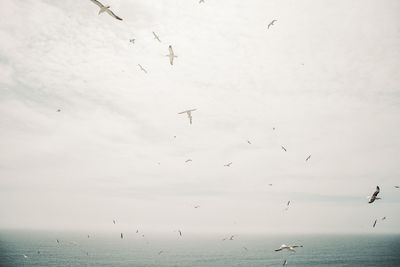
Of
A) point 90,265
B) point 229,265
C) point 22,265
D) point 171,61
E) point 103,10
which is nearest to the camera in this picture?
point 103,10

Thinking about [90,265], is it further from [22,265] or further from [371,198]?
[371,198]

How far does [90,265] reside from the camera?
436 ft

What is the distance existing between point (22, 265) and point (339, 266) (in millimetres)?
159644

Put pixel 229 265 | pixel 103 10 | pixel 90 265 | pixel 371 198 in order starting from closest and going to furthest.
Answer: pixel 103 10 → pixel 371 198 → pixel 90 265 → pixel 229 265

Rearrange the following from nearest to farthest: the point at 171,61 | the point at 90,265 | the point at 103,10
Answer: the point at 103,10
the point at 171,61
the point at 90,265

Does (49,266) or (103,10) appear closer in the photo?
(103,10)

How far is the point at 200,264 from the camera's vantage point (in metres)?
149

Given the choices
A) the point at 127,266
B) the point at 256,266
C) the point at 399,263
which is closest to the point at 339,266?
the point at 399,263

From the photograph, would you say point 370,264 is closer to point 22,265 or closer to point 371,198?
point 371,198

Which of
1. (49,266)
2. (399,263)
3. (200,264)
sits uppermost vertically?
(49,266)

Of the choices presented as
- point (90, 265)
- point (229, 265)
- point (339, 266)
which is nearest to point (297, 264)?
point (339, 266)

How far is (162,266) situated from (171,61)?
148467 mm

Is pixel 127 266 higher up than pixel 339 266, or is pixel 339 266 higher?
pixel 127 266

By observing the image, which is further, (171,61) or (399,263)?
(399,263)
